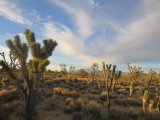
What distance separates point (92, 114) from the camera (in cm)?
1384

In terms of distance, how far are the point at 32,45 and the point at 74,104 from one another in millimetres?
5259

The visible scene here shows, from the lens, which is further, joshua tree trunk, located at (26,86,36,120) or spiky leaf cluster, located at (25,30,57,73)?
joshua tree trunk, located at (26,86,36,120)

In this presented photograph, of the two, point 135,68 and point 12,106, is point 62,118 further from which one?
point 135,68

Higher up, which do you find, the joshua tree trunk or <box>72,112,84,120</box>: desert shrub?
the joshua tree trunk

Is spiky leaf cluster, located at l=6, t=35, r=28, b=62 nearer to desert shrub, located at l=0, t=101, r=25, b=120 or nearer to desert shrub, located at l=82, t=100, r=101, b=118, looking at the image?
desert shrub, located at l=0, t=101, r=25, b=120

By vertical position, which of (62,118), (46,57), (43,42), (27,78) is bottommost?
(62,118)

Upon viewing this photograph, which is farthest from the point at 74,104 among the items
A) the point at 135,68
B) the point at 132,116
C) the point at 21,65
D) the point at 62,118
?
the point at 135,68

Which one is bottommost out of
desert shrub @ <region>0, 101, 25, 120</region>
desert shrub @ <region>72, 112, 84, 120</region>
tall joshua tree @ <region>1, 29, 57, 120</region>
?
desert shrub @ <region>72, 112, 84, 120</region>

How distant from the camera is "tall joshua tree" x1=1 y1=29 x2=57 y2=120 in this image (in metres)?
12.4

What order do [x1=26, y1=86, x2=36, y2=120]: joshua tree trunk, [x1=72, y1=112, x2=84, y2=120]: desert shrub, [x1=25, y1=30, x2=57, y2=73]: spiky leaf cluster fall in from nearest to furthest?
[x1=25, y1=30, x2=57, y2=73]: spiky leaf cluster, [x1=26, y1=86, x2=36, y2=120]: joshua tree trunk, [x1=72, y1=112, x2=84, y2=120]: desert shrub

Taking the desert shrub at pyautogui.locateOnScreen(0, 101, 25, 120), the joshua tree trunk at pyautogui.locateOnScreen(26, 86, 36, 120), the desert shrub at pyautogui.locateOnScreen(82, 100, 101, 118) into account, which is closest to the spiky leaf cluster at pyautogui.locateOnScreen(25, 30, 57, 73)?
the joshua tree trunk at pyautogui.locateOnScreen(26, 86, 36, 120)

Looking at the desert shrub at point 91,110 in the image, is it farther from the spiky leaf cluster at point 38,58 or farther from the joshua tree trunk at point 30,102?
the spiky leaf cluster at point 38,58

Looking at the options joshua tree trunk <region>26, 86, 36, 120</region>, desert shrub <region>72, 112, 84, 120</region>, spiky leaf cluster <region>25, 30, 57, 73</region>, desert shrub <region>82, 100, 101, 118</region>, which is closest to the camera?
spiky leaf cluster <region>25, 30, 57, 73</region>

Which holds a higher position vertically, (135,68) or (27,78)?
(135,68)
